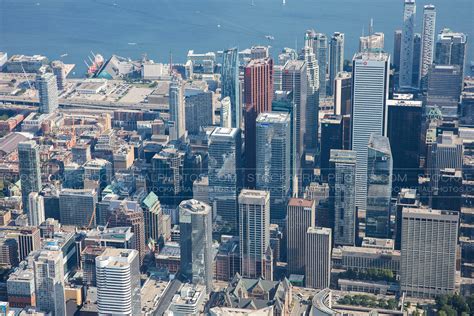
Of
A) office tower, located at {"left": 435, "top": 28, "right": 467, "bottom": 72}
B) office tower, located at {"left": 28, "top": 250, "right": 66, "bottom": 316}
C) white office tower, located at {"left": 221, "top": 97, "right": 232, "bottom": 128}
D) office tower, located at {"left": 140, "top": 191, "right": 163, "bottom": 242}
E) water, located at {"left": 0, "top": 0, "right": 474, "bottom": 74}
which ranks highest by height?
water, located at {"left": 0, "top": 0, "right": 474, "bottom": 74}

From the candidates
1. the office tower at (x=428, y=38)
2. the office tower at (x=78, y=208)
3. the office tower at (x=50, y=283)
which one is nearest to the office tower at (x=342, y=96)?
the office tower at (x=428, y=38)

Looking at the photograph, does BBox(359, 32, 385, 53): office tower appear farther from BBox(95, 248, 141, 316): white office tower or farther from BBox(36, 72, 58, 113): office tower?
BBox(95, 248, 141, 316): white office tower

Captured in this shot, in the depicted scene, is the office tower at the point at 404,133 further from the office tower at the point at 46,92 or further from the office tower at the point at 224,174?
the office tower at the point at 46,92

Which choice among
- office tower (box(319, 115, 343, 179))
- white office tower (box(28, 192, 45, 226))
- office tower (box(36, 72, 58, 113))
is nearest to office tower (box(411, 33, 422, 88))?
office tower (box(319, 115, 343, 179))

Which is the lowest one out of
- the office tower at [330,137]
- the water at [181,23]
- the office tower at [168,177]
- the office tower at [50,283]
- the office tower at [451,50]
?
the office tower at [50,283]

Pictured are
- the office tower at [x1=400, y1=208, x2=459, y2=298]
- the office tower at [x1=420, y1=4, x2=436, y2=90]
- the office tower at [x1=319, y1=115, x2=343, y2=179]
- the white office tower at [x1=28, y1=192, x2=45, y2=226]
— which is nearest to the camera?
the office tower at [x1=400, y1=208, x2=459, y2=298]

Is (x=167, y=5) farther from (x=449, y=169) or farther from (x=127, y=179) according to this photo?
(x=449, y=169)

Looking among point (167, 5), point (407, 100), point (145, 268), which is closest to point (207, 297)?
point (145, 268)
